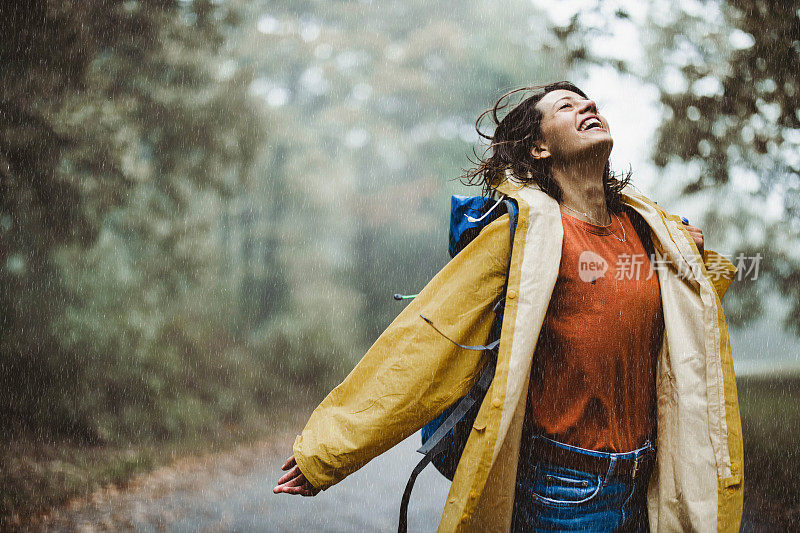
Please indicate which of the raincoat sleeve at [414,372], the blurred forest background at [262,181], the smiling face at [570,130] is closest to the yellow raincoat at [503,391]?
the raincoat sleeve at [414,372]

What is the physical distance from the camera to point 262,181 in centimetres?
1312

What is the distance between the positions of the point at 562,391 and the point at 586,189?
69 cm

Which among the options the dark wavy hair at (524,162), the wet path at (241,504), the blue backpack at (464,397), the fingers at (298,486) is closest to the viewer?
the fingers at (298,486)

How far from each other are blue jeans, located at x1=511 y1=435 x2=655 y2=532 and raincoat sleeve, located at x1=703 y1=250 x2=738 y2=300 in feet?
2.12

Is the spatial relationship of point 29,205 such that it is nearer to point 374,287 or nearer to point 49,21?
point 49,21

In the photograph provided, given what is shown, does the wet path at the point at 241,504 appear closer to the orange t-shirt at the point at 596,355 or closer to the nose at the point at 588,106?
the orange t-shirt at the point at 596,355

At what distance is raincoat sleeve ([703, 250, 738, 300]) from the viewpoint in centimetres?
215

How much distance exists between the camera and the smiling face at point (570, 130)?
79.9 inches

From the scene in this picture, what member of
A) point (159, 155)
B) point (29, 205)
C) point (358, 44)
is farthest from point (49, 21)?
point (358, 44)

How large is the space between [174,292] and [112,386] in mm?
2404

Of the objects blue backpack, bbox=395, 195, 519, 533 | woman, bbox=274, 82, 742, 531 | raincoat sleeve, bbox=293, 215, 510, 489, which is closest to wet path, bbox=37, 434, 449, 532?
blue backpack, bbox=395, 195, 519, 533

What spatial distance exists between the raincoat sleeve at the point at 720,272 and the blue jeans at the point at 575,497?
0.64 metres

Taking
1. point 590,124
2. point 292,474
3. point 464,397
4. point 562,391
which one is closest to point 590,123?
point 590,124

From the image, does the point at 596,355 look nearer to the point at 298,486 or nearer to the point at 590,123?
the point at 590,123
